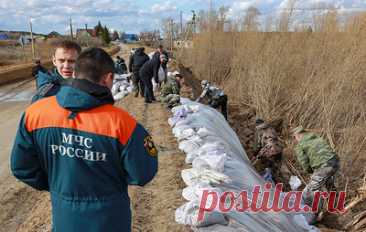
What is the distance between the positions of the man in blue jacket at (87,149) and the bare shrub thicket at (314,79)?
5.31 metres

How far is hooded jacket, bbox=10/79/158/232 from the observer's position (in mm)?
1548

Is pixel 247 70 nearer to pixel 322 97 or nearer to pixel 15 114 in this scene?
pixel 322 97

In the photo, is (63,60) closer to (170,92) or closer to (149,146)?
(149,146)

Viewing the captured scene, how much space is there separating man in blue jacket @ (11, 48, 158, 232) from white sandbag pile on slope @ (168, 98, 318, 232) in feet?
5.60

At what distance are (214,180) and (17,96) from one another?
36.3 feet

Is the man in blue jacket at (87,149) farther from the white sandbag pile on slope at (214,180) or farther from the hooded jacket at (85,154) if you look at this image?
the white sandbag pile on slope at (214,180)

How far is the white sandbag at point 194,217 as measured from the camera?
3256 millimetres

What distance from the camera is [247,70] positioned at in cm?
1094

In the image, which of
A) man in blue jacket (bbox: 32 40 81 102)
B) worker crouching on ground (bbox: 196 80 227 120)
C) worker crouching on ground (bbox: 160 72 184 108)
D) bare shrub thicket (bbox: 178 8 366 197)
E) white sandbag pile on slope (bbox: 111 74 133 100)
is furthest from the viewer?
white sandbag pile on slope (bbox: 111 74 133 100)

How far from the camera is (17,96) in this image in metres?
13.2

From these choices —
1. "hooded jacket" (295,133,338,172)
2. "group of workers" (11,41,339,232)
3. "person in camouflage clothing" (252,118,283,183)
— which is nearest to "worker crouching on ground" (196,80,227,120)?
"person in camouflage clothing" (252,118,283,183)

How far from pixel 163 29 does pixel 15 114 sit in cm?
2918

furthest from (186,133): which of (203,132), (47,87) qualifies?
(47,87)

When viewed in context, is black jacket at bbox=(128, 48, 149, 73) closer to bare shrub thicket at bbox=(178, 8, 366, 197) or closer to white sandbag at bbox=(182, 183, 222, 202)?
bare shrub thicket at bbox=(178, 8, 366, 197)
